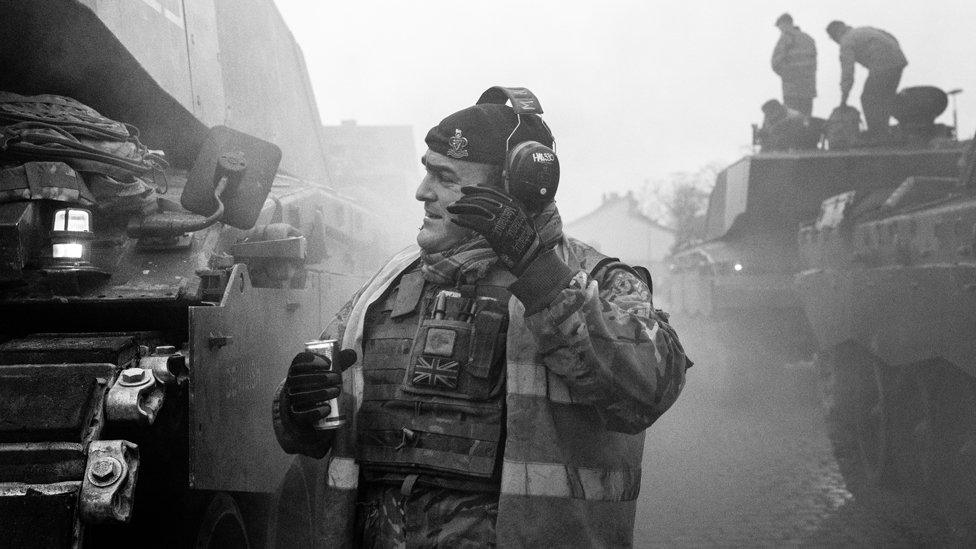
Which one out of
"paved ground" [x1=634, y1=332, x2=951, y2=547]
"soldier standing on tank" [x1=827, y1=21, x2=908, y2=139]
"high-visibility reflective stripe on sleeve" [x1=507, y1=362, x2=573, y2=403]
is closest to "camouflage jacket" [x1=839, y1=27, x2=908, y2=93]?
"soldier standing on tank" [x1=827, y1=21, x2=908, y2=139]

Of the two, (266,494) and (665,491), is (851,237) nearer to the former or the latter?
(665,491)

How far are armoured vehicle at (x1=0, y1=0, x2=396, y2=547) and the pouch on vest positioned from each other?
0.79 metres

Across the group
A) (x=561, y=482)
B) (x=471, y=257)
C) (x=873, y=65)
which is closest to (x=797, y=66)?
(x=873, y=65)

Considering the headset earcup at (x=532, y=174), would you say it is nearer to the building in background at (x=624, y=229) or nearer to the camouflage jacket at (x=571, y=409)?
the camouflage jacket at (x=571, y=409)

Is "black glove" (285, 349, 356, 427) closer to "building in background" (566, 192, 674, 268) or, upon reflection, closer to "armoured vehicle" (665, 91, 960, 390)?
"armoured vehicle" (665, 91, 960, 390)

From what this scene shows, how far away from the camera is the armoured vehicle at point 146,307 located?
262 centimetres

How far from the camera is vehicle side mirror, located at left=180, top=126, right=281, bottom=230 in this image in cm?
359

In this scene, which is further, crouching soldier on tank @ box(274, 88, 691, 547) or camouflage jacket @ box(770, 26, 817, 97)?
camouflage jacket @ box(770, 26, 817, 97)

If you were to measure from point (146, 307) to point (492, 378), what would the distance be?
4.39 ft

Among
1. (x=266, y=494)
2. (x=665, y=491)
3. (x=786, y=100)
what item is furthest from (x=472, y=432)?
(x=786, y=100)

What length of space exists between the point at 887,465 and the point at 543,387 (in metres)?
5.70

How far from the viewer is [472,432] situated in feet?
8.14

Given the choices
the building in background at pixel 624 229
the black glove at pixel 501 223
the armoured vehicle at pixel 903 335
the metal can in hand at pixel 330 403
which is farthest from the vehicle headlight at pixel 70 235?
the building in background at pixel 624 229

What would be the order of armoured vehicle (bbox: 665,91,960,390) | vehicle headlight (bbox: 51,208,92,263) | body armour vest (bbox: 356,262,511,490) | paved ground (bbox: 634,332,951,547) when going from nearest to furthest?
body armour vest (bbox: 356,262,511,490), vehicle headlight (bbox: 51,208,92,263), paved ground (bbox: 634,332,951,547), armoured vehicle (bbox: 665,91,960,390)
